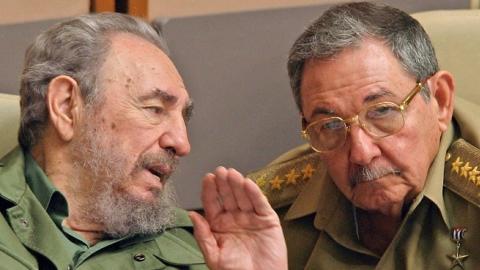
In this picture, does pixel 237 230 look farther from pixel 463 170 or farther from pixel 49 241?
pixel 463 170

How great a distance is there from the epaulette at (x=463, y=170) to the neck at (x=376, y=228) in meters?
0.13

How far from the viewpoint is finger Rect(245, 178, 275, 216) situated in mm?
1692

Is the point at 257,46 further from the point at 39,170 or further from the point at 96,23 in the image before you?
the point at 39,170

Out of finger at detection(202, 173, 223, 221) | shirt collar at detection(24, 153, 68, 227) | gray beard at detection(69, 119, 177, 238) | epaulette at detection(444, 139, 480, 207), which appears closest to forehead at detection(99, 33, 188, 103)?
gray beard at detection(69, 119, 177, 238)

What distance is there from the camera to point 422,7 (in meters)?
2.49

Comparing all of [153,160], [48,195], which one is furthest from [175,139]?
[48,195]

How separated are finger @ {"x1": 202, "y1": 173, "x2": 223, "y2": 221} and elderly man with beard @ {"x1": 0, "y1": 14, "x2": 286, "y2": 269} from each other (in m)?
0.11

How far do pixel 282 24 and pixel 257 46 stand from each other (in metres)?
0.08

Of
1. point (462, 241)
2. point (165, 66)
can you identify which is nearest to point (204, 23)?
point (165, 66)

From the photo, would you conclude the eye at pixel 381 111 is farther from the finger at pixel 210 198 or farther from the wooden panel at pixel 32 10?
the wooden panel at pixel 32 10

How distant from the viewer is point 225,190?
5.68ft

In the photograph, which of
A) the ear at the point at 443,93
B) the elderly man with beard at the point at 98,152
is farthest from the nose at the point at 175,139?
the ear at the point at 443,93

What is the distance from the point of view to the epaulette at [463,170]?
196 cm

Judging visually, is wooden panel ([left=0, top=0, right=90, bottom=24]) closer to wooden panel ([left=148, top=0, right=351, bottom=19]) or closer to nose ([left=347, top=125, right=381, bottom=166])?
wooden panel ([left=148, top=0, right=351, bottom=19])
